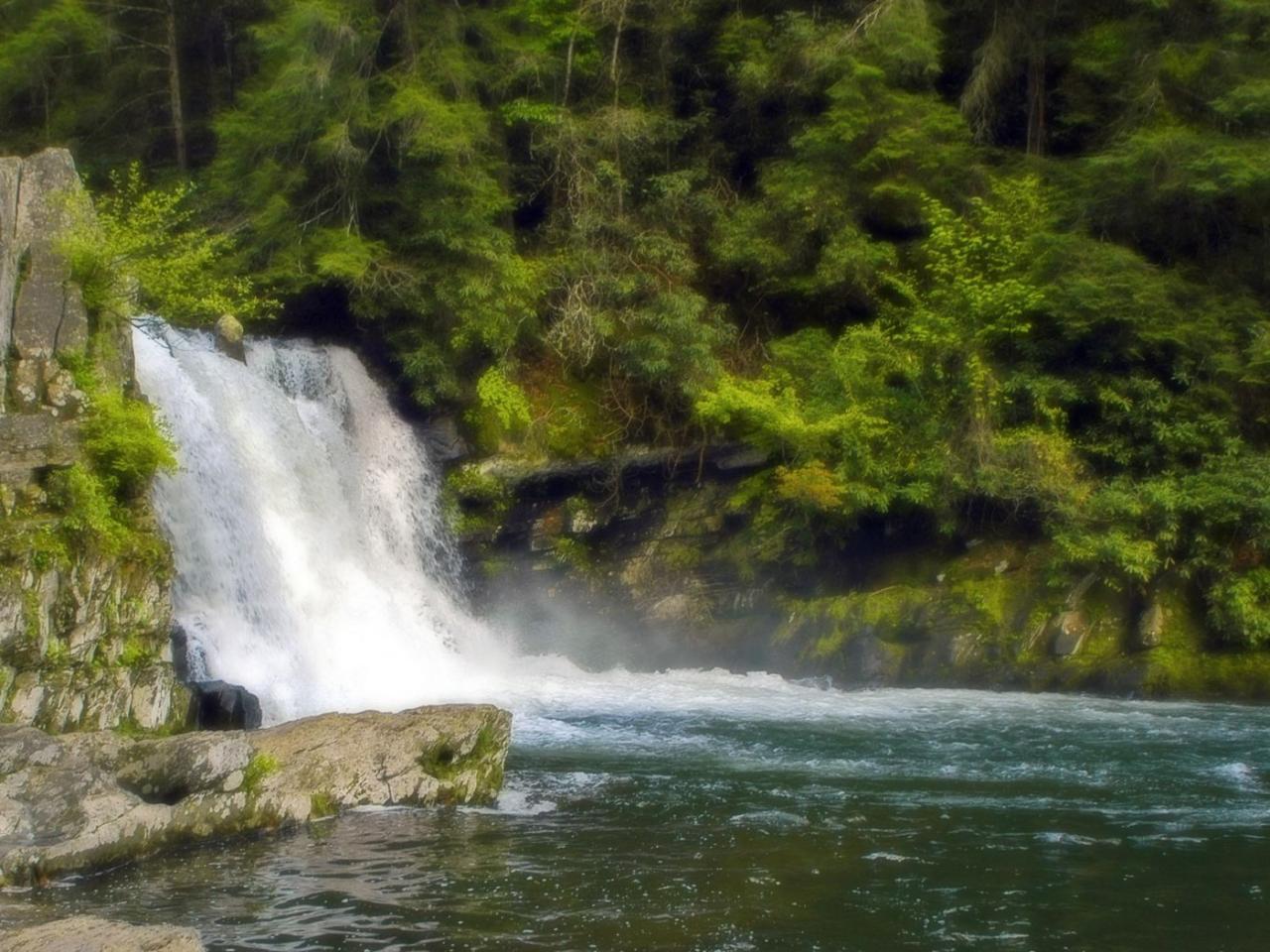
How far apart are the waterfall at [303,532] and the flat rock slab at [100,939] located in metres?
8.40

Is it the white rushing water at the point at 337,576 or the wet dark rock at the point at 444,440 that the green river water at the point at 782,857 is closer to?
the white rushing water at the point at 337,576

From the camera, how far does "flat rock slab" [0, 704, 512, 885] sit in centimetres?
915

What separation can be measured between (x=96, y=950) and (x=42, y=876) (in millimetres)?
2772

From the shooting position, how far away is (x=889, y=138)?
71.7 ft

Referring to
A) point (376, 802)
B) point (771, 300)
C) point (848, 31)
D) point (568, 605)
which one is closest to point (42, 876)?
point (376, 802)

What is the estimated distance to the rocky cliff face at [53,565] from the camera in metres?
12.4

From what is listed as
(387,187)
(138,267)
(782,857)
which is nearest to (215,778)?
(782,857)

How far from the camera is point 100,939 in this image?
6.44 m

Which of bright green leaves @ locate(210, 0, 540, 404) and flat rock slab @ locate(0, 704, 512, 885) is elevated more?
bright green leaves @ locate(210, 0, 540, 404)

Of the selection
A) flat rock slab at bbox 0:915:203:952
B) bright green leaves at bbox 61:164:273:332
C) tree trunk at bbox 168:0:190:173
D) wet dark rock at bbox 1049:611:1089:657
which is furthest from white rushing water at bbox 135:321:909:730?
flat rock slab at bbox 0:915:203:952

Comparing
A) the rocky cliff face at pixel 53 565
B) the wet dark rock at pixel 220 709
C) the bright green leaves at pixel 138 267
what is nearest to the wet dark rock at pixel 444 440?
the bright green leaves at pixel 138 267

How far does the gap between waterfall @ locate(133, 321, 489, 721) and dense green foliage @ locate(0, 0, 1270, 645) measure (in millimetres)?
1036

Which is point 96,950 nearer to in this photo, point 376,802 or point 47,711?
point 376,802

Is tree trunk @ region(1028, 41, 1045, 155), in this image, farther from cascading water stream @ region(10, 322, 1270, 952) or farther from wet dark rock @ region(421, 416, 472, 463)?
wet dark rock @ region(421, 416, 472, 463)
